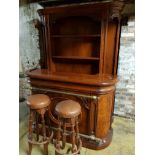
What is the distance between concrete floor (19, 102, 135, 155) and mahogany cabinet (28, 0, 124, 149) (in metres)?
0.09

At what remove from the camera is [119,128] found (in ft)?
8.21

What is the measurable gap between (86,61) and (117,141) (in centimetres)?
131

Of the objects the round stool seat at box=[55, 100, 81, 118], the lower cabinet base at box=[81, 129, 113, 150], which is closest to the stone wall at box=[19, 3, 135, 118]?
the lower cabinet base at box=[81, 129, 113, 150]

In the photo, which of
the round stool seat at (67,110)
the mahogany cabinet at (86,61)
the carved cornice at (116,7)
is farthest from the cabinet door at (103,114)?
the carved cornice at (116,7)

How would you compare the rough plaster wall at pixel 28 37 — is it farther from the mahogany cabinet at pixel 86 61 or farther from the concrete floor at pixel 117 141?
the concrete floor at pixel 117 141

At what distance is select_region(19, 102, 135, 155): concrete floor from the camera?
2033 millimetres

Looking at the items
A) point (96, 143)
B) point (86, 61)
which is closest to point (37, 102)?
point (96, 143)

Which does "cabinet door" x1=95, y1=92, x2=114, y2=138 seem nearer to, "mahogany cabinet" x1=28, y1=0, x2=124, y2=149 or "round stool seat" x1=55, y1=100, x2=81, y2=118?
"mahogany cabinet" x1=28, y1=0, x2=124, y2=149

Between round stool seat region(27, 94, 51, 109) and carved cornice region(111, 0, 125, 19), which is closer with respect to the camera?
round stool seat region(27, 94, 51, 109)

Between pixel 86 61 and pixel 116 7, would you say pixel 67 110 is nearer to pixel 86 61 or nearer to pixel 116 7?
pixel 86 61
